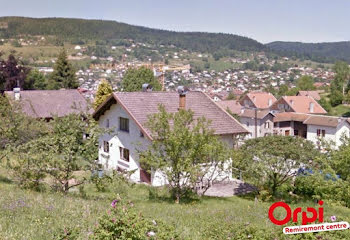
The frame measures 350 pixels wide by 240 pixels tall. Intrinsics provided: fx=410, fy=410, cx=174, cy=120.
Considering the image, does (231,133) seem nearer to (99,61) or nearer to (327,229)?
(327,229)

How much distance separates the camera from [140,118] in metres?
24.8

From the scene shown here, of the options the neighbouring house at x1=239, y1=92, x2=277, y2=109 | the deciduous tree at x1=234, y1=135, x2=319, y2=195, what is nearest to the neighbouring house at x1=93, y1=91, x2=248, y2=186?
the deciduous tree at x1=234, y1=135, x2=319, y2=195

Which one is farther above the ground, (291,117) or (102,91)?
(102,91)

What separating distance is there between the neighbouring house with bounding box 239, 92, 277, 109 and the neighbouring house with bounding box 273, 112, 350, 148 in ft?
47.4

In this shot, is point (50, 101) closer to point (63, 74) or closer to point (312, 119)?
point (63, 74)

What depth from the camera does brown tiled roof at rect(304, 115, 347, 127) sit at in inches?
2151

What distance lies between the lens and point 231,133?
25.5 m

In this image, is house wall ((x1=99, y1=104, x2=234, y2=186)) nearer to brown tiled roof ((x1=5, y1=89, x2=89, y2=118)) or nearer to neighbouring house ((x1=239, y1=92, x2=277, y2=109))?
brown tiled roof ((x1=5, y1=89, x2=89, y2=118))

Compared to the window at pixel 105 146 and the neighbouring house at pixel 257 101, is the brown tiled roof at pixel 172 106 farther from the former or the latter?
the neighbouring house at pixel 257 101

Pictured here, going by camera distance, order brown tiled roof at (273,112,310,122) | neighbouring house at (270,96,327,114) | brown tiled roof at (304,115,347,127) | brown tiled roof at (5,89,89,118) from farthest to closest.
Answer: neighbouring house at (270,96,327,114) → brown tiled roof at (273,112,310,122) → brown tiled roof at (304,115,347,127) → brown tiled roof at (5,89,89,118)

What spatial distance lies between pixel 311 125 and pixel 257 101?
22.8m

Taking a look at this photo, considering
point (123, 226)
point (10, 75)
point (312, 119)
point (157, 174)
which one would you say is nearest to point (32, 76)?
point (10, 75)

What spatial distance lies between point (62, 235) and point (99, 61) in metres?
195

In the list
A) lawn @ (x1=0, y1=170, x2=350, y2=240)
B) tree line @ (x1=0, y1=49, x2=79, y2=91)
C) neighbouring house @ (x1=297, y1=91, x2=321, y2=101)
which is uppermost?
tree line @ (x1=0, y1=49, x2=79, y2=91)
